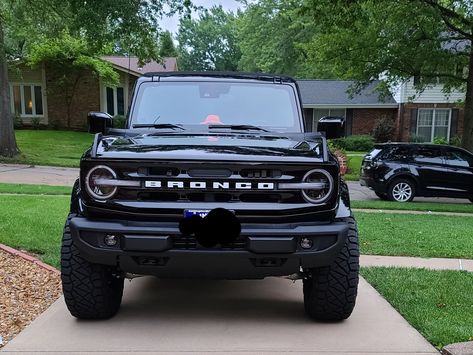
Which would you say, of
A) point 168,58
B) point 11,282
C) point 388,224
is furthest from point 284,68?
point 11,282

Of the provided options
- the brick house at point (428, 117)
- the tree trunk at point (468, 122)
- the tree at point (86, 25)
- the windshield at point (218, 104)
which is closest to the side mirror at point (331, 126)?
the windshield at point (218, 104)

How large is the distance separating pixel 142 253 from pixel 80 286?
706 mm

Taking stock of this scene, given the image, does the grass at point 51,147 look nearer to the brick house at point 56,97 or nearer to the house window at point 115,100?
the brick house at point 56,97

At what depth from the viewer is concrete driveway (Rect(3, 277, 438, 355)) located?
11.7 feet

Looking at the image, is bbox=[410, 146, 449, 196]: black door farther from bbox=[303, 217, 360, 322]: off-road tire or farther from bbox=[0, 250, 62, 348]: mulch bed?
bbox=[0, 250, 62, 348]: mulch bed

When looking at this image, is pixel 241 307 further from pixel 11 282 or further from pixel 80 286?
pixel 11 282

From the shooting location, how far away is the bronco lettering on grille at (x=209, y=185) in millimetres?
3484

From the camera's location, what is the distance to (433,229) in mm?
8312

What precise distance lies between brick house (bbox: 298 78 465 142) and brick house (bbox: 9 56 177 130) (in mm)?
9456

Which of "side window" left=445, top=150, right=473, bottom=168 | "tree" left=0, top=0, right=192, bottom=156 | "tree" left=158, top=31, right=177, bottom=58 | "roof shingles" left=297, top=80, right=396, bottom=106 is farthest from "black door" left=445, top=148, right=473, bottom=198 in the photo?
"roof shingles" left=297, top=80, right=396, bottom=106

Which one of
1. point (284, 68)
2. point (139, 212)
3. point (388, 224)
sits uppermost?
point (284, 68)

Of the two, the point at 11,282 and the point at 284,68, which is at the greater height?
the point at 284,68

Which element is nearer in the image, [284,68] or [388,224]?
[388,224]

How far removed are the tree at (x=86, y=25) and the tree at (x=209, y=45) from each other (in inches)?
1949
